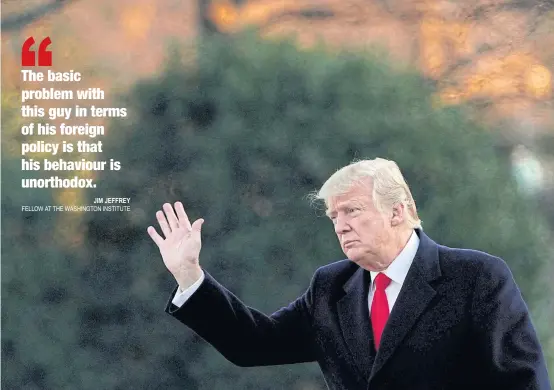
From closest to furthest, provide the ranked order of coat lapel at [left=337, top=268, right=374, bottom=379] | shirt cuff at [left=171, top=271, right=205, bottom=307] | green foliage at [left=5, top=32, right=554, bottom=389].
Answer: coat lapel at [left=337, top=268, right=374, bottom=379], shirt cuff at [left=171, top=271, right=205, bottom=307], green foliage at [left=5, top=32, right=554, bottom=389]

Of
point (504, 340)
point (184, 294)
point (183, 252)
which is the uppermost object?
point (183, 252)

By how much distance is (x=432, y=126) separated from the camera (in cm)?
479

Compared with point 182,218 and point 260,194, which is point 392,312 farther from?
point 260,194

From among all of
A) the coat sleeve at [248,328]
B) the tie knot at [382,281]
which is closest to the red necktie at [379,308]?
the tie knot at [382,281]

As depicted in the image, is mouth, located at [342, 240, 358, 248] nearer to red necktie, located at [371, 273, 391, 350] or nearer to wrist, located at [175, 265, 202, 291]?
red necktie, located at [371, 273, 391, 350]

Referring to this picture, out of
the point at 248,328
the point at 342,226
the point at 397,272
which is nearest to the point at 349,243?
the point at 342,226

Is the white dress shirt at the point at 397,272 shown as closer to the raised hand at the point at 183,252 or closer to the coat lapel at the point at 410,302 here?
the coat lapel at the point at 410,302

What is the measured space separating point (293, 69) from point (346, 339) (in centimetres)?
256

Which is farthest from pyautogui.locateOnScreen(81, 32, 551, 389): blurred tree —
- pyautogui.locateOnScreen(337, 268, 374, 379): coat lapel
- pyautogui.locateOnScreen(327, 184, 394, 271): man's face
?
pyautogui.locateOnScreen(327, 184, 394, 271): man's face

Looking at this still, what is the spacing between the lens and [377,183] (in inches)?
98.6

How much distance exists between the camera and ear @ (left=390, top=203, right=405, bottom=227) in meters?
2.53

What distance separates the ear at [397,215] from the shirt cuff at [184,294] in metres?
0.56

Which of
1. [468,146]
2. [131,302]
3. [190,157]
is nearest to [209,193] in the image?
[190,157]

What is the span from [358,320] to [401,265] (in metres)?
0.19
